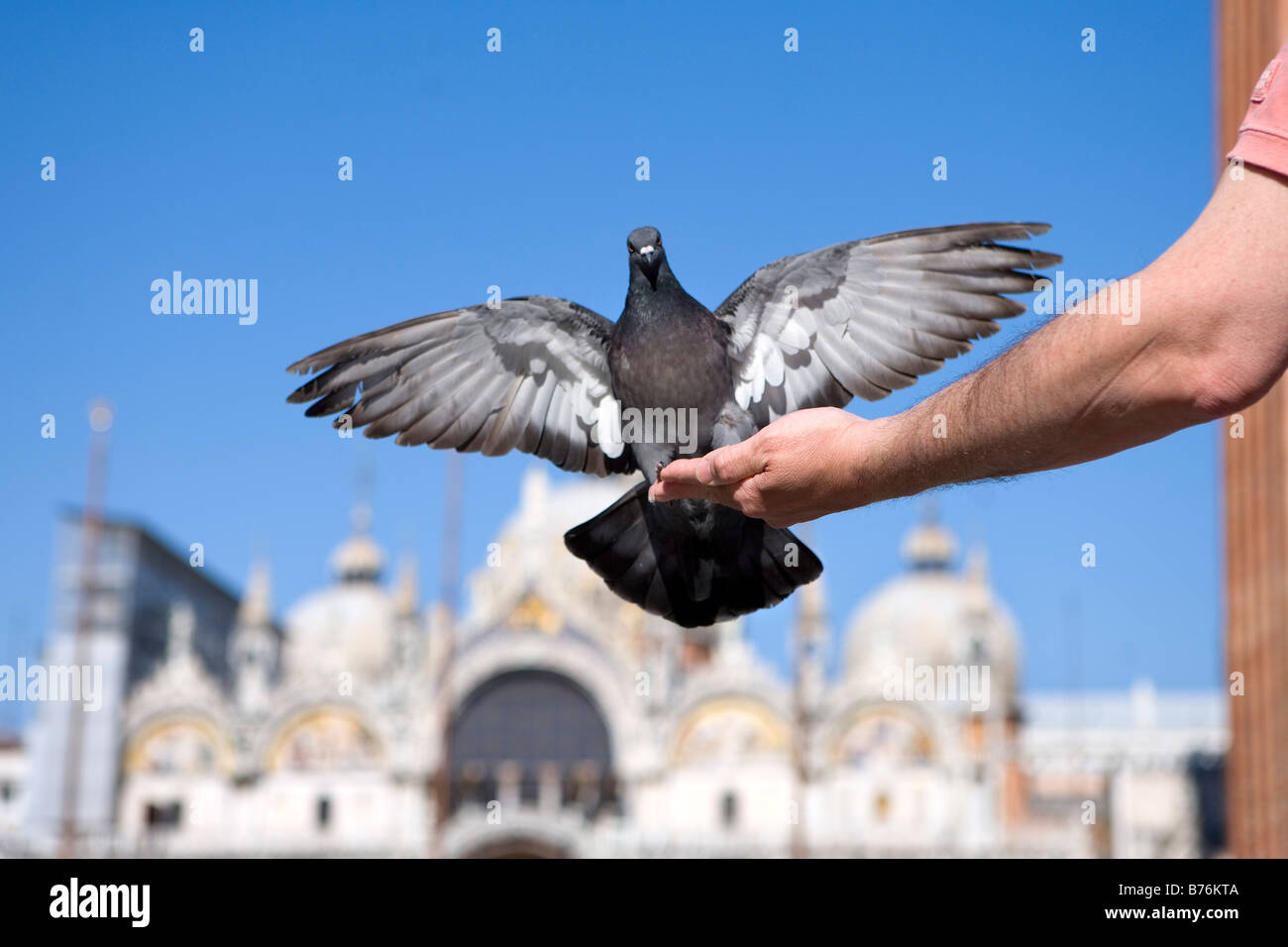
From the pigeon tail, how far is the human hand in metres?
0.25

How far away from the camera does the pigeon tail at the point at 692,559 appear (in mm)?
3100

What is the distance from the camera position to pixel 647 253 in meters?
3.14

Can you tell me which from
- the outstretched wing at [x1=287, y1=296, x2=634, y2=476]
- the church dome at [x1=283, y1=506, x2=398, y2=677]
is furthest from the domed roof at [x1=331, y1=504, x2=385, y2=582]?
the outstretched wing at [x1=287, y1=296, x2=634, y2=476]

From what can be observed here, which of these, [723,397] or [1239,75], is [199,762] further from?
[723,397]

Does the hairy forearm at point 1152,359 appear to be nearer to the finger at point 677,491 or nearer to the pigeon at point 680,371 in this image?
the finger at point 677,491

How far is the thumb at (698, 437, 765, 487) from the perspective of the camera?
2.72 m

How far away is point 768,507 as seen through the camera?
2.78 m

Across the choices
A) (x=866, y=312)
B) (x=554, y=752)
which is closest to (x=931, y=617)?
(x=554, y=752)

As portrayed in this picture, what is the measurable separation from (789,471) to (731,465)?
131 millimetres

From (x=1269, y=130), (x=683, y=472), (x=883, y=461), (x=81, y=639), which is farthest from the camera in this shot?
(x=81, y=639)

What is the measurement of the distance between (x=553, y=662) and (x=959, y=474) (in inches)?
1508

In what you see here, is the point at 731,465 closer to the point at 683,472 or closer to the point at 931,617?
the point at 683,472

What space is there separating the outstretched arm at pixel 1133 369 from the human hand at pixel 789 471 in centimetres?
9

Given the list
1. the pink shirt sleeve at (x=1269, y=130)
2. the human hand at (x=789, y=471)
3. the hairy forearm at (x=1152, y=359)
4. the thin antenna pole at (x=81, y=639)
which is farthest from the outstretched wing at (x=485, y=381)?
the thin antenna pole at (x=81, y=639)
